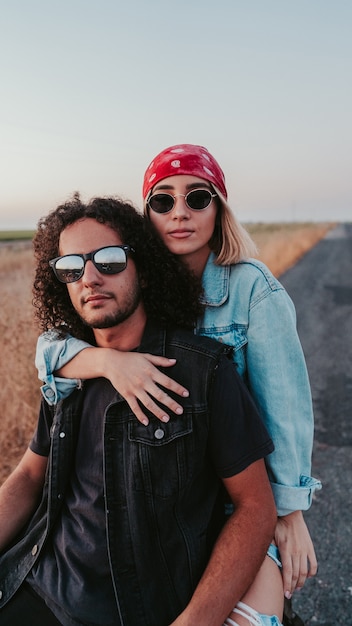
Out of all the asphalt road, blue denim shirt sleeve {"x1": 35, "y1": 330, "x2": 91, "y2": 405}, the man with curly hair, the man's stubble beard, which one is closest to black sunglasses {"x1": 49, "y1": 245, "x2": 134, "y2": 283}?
the man with curly hair

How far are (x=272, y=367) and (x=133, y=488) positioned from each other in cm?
63

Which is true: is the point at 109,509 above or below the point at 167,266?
below

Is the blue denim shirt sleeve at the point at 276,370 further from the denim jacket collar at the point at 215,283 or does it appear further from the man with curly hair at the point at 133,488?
the man with curly hair at the point at 133,488

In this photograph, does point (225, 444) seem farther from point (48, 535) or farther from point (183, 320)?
point (48, 535)

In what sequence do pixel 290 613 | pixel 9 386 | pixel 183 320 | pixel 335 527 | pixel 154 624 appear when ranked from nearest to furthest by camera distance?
pixel 154 624, pixel 290 613, pixel 183 320, pixel 335 527, pixel 9 386

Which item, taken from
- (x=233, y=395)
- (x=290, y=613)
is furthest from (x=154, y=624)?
(x=233, y=395)

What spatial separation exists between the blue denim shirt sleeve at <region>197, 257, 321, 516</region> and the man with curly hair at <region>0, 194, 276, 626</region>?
0.17 meters

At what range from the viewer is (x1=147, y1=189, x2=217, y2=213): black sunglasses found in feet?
7.23

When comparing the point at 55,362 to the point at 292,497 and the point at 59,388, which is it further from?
the point at 292,497

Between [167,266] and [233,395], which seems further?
[167,266]

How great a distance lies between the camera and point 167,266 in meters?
2.14

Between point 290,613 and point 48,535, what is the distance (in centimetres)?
90

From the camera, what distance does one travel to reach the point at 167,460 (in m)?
1.70

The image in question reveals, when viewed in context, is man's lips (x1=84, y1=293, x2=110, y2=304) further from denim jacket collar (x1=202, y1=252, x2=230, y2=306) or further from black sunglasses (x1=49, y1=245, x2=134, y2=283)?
denim jacket collar (x1=202, y1=252, x2=230, y2=306)
